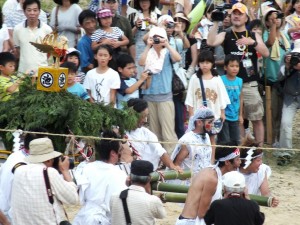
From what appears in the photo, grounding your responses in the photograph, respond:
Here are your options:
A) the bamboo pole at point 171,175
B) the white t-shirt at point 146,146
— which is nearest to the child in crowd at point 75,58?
the white t-shirt at point 146,146

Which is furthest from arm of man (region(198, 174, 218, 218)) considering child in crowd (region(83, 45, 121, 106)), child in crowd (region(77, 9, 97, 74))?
child in crowd (region(77, 9, 97, 74))

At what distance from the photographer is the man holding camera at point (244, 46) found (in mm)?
14680

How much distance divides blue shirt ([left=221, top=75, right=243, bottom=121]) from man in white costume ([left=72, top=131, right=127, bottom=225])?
4.32 m

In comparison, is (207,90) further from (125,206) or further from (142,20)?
(125,206)

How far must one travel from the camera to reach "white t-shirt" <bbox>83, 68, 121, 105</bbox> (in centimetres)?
1359

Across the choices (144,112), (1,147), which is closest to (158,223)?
(144,112)

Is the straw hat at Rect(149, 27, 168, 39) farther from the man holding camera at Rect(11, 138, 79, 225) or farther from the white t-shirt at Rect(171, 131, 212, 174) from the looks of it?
the man holding camera at Rect(11, 138, 79, 225)

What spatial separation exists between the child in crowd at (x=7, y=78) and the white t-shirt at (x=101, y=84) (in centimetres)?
102

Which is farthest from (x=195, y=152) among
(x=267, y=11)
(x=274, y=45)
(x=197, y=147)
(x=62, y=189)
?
(x=267, y=11)

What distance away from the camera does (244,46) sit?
14.7m

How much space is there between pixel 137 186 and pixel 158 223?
119 inches

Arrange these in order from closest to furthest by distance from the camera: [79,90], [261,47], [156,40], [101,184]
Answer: [101,184]
[79,90]
[156,40]
[261,47]

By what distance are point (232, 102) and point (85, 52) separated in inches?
85.9

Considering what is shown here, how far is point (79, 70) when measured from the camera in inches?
568
